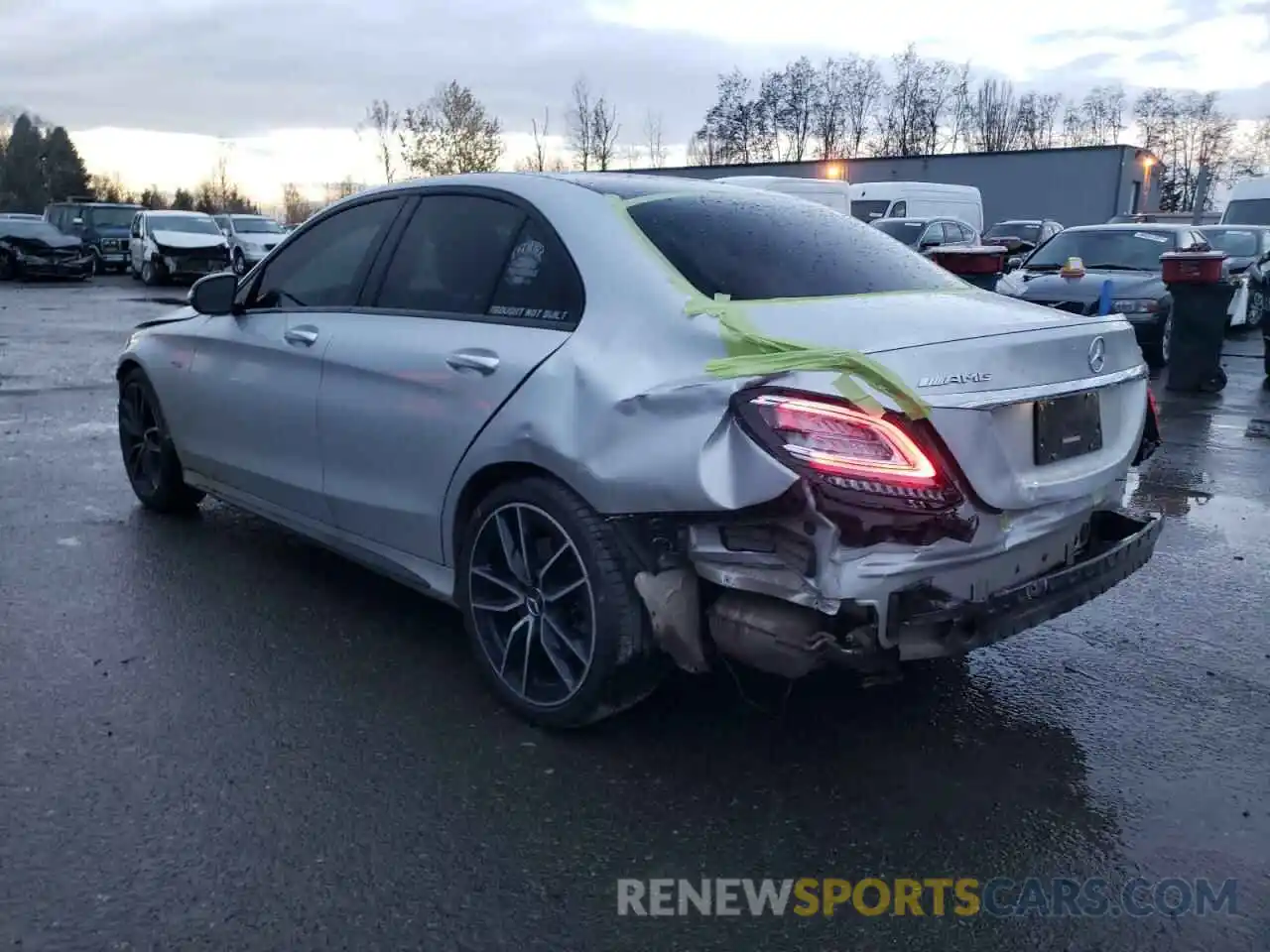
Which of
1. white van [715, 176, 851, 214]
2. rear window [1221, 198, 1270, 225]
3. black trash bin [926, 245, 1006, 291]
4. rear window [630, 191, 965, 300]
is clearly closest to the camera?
rear window [630, 191, 965, 300]

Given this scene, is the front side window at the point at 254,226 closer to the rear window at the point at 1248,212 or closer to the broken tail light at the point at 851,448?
the rear window at the point at 1248,212

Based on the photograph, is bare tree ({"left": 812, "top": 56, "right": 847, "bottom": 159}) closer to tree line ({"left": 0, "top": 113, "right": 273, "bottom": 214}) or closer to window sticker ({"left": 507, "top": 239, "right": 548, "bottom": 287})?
tree line ({"left": 0, "top": 113, "right": 273, "bottom": 214})

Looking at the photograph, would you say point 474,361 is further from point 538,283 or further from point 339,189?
point 339,189

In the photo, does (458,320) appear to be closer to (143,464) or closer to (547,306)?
(547,306)

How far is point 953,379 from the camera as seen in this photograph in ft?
9.59

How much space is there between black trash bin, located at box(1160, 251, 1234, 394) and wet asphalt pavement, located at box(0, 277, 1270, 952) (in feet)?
22.2

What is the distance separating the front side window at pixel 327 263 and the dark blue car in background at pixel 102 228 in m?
29.7

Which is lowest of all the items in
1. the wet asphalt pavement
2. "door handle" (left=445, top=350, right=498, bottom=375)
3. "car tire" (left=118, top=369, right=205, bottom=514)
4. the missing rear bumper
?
the wet asphalt pavement

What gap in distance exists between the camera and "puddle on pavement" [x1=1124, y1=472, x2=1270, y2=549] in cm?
588

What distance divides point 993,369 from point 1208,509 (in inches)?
162

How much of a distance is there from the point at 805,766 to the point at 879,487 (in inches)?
38.8

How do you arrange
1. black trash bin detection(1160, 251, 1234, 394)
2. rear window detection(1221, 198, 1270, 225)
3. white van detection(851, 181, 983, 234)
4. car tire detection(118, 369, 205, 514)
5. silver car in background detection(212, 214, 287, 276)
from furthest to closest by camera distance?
silver car in background detection(212, 214, 287, 276), white van detection(851, 181, 983, 234), rear window detection(1221, 198, 1270, 225), black trash bin detection(1160, 251, 1234, 394), car tire detection(118, 369, 205, 514)

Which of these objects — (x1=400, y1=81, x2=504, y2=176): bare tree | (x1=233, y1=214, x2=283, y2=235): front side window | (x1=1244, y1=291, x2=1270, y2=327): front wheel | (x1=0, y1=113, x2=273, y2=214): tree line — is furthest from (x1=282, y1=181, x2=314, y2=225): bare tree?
(x1=1244, y1=291, x2=1270, y2=327): front wheel

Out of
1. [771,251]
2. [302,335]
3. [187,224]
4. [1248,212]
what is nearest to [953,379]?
[771,251]
